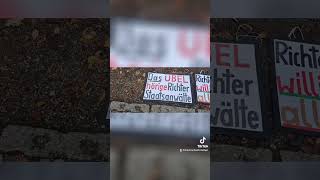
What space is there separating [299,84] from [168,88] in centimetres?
126

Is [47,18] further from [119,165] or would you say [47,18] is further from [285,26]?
[285,26]

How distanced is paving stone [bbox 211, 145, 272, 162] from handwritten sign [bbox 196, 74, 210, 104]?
546 millimetres

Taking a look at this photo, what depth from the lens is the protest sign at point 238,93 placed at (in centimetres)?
475

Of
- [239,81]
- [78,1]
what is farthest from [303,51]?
[78,1]

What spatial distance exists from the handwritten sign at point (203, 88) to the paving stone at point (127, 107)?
0.44m

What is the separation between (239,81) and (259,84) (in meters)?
0.18

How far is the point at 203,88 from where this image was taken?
14.5 feet

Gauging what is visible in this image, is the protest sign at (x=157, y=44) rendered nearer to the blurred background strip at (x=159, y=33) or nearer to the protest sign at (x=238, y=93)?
the blurred background strip at (x=159, y=33)

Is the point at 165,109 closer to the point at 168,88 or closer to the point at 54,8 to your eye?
the point at 168,88

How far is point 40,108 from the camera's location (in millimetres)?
4746

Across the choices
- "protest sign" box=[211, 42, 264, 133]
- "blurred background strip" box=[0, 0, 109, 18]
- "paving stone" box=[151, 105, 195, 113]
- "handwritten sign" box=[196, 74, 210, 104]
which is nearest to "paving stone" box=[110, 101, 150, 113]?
"paving stone" box=[151, 105, 195, 113]

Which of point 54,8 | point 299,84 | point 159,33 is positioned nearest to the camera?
point 159,33

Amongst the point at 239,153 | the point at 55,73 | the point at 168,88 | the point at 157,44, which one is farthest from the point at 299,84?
the point at 55,73

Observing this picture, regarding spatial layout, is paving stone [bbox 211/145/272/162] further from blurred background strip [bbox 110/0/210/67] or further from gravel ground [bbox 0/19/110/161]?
gravel ground [bbox 0/19/110/161]
